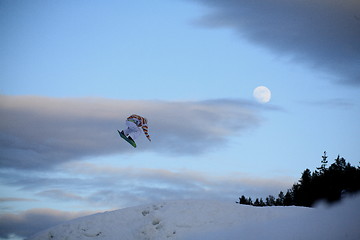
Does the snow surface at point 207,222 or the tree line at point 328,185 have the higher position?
the tree line at point 328,185

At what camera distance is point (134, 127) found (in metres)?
31.8

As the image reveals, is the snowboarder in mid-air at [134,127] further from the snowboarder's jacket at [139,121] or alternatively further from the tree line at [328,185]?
the tree line at [328,185]

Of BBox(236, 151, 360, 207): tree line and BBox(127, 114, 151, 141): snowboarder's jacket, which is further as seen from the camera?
BBox(236, 151, 360, 207): tree line

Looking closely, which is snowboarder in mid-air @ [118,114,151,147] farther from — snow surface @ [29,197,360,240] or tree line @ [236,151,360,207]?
tree line @ [236,151,360,207]

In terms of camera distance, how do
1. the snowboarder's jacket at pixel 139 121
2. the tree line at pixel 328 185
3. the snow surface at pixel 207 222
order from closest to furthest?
the snow surface at pixel 207 222, the snowboarder's jacket at pixel 139 121, the tree line at pixel 328 185

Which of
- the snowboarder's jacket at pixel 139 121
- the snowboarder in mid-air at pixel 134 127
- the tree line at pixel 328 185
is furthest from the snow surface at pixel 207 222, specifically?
the tree line at pixel 328 185

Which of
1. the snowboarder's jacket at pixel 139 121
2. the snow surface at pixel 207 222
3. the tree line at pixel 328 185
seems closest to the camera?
the snow surface at pixel 207 222

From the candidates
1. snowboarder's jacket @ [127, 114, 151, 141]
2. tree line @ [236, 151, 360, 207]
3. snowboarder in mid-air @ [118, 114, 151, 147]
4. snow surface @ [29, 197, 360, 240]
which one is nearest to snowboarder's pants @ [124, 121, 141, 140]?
snowboarder in mid-air @ [118, 114, 151, 147]

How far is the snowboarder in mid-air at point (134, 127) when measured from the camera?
3162 cm

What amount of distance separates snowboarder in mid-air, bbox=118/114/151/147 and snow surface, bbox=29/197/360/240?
6.28m

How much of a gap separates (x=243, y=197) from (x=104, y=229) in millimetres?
48162

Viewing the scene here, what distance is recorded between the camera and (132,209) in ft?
117

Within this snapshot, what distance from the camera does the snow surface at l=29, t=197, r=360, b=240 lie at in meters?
25.9

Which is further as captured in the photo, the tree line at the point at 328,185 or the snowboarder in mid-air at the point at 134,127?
the tree line at the point at 328,185
